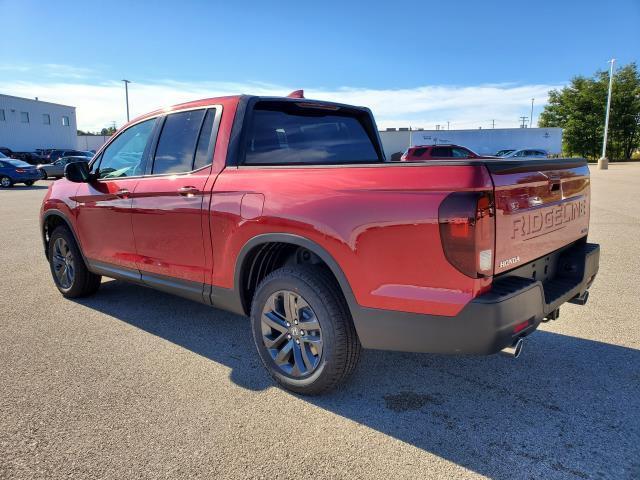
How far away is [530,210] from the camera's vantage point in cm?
A: 250

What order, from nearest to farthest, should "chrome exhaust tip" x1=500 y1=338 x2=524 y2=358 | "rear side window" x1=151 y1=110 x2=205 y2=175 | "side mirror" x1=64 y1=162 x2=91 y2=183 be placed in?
"chrome exhaust tip" x1=500 y1=338 x2=524 y2=358 < "rear side window" x1=151 y1=110 x2=205 y2=175 < "side mirror" x1=64 y1=162 x2=91 y2=183

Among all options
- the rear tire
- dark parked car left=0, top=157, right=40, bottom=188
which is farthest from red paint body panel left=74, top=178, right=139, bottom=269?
dark parked car left=0, top=157, right=40, bottom=188

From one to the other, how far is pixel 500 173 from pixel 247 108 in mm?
1879

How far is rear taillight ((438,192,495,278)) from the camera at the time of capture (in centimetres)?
215

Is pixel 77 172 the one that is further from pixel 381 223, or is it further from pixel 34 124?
pixel 34 124

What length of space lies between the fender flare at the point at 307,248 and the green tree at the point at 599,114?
5960 centimetres

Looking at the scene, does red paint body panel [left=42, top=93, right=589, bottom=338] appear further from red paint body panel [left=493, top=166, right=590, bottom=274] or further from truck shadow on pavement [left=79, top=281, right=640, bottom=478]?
truck shadow on pavement [left=79, top=281, right=640, bottom=478]

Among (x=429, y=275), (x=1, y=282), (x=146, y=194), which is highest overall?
(x=146, y=194)

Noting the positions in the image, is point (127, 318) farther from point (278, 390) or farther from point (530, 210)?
point (530, 210)

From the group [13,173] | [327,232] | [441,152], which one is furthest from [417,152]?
[13,173]

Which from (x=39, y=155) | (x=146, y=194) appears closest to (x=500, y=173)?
(x=146, y=194)

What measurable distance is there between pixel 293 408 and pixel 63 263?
11.6 feet

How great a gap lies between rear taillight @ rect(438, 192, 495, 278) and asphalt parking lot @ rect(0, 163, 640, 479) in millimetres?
985

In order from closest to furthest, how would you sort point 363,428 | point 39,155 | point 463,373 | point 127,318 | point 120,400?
point 363,428, point 120,400, point 463,373, point 127,318, point 39,155
